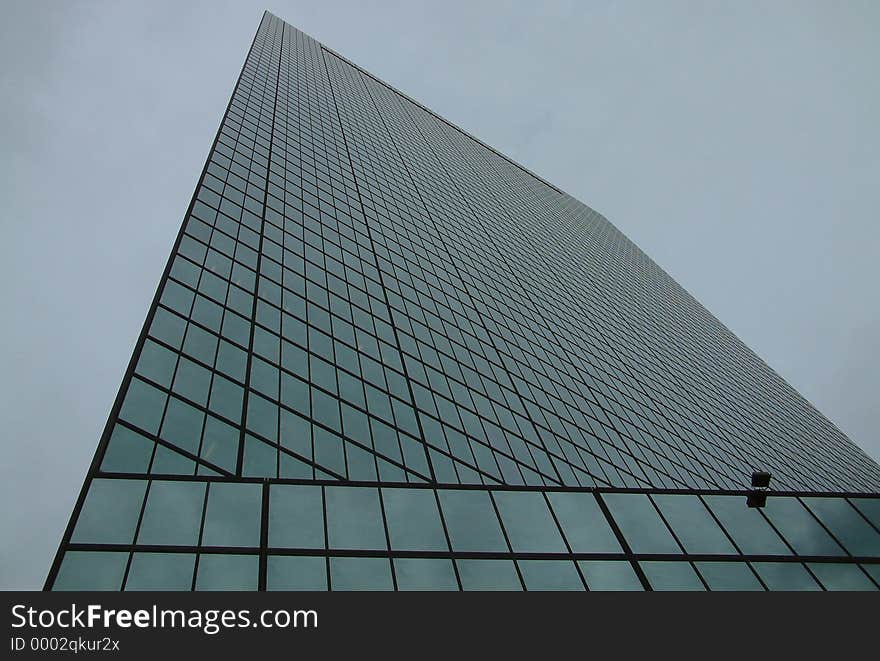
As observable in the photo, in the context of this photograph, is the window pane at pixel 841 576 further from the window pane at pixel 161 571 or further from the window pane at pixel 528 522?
the window pane at pixel 161 571

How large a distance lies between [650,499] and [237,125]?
125ft

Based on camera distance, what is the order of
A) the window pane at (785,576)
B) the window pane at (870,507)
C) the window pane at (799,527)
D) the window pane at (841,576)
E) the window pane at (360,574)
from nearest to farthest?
the window pane at (360,574) < the window pane at (785,576) < the window pane at (841,576) < the window pane at (799,527) < the window pane at (870,507)

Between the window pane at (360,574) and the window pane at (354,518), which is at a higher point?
the window pane at (354,518)

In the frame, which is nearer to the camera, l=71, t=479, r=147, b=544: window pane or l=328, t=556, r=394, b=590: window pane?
l=71, t=479, r=147, b=544: window pane

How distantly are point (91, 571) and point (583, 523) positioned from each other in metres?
12.6

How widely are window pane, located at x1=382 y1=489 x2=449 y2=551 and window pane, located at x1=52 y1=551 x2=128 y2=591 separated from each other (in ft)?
20.8

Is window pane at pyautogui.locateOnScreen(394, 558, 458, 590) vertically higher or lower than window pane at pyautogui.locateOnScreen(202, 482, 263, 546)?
lower

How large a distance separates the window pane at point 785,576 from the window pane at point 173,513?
15.0 meters

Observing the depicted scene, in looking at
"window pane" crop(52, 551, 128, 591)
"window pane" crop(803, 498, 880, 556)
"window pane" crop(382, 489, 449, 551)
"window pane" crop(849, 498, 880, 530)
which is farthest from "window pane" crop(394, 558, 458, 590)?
"window pane" crop(849, 498, 880, 530)

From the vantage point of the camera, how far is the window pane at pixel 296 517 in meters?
17.4

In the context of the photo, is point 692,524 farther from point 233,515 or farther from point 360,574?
point 233,515

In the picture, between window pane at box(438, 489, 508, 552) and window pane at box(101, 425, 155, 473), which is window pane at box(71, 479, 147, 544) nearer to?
window pane at box(101, 425, 155, 473)

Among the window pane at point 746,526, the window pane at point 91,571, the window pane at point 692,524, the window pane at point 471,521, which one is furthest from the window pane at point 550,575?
the window pane at point 91,571

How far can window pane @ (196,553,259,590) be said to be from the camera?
51.1ft
